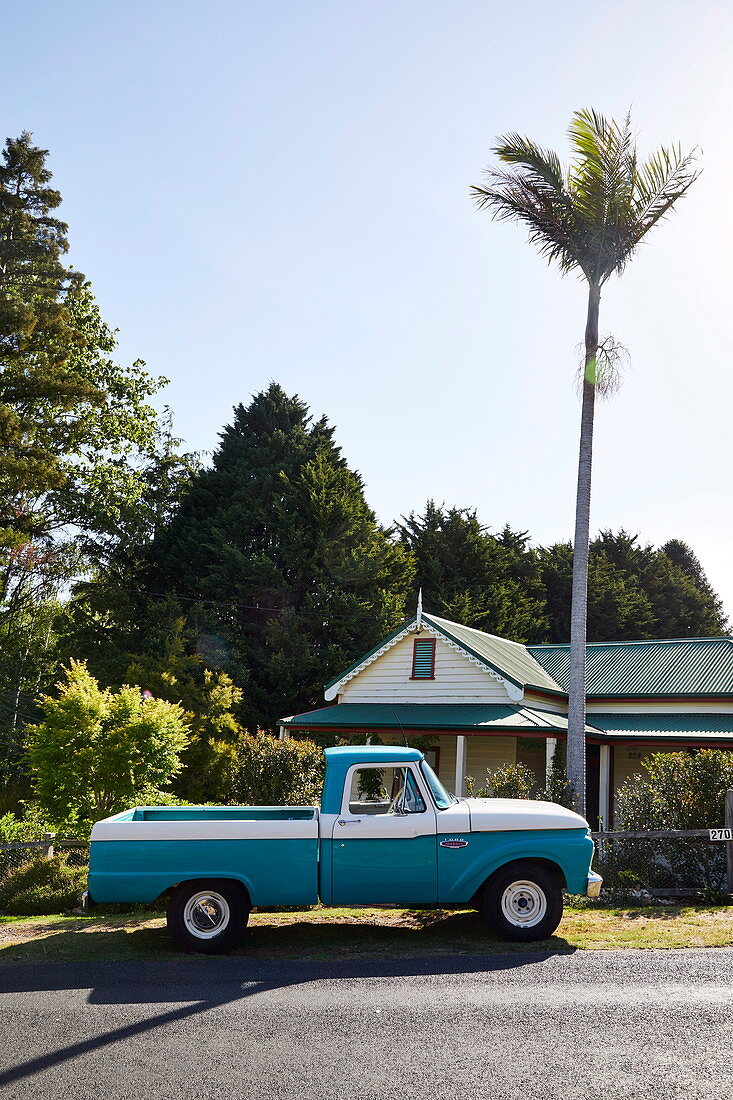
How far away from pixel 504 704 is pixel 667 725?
4.96m

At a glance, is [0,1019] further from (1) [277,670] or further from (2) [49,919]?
(1) [277,670]

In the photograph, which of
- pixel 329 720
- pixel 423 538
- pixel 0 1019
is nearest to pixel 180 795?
pixel 329 720

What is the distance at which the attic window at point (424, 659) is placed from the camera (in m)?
25.6

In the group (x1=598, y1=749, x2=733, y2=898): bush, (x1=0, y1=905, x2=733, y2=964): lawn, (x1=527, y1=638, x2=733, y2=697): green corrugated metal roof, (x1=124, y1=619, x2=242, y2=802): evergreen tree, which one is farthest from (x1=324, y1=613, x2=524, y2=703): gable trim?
(x1=0, y1=905, x2=733, y2=964): lawn

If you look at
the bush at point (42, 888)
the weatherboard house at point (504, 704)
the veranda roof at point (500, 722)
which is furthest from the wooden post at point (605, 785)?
the bush at point (42, 888)

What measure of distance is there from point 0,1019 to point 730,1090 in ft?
17.2

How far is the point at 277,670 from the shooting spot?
1464 inches

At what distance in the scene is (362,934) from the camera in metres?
9.53

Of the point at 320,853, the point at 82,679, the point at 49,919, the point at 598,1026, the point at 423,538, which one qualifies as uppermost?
the point at 423,538

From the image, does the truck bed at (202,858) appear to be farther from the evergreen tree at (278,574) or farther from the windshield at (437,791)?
the evergreen tree at (278,574)

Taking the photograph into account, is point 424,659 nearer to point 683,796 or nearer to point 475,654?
point 475,654

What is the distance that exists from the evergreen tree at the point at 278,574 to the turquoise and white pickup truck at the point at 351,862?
28.3 metres

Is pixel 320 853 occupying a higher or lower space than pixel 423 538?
lower

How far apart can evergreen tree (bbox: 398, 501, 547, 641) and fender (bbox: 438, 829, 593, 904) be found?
32868 millimetres
